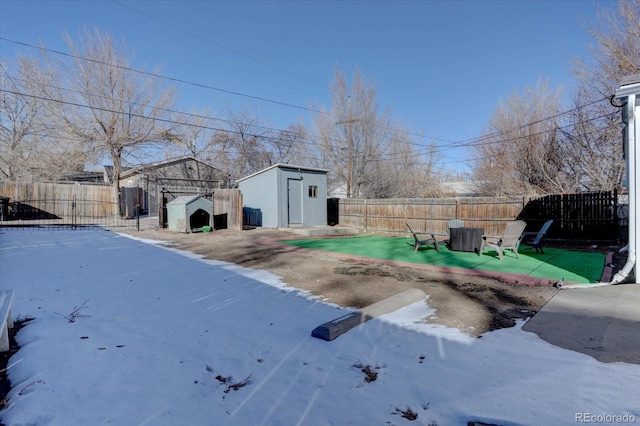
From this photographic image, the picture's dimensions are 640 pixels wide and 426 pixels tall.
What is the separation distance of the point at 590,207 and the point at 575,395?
10438mm

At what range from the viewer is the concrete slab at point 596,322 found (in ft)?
10.1

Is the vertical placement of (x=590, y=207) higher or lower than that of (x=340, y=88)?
lower

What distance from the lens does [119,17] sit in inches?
577

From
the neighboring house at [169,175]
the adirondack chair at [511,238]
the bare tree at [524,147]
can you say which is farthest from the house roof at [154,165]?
the adirondack chair at [511,238]

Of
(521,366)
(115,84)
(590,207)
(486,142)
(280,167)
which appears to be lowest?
(521,366)

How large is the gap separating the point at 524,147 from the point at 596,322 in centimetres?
1676

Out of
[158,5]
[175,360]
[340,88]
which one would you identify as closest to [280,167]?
[158,5]

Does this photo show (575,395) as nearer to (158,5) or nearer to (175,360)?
(175,360)

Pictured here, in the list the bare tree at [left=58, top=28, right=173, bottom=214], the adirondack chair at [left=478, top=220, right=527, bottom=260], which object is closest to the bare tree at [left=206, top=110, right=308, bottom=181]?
the bare tree at [left=58, top=28, right=173, bottom=214]

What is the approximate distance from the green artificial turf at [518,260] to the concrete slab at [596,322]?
3.42 feet

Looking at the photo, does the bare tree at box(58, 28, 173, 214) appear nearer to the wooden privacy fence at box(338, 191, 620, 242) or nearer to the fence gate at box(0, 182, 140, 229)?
the fence gate at box(0, 182, 140, 229)

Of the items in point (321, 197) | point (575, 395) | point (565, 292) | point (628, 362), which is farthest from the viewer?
point (321, 197)

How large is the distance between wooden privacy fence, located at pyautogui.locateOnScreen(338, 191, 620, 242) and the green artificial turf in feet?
5.90

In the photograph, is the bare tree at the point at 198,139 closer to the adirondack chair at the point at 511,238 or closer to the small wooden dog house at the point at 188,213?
the small wooden dog house at the point at 188,213
